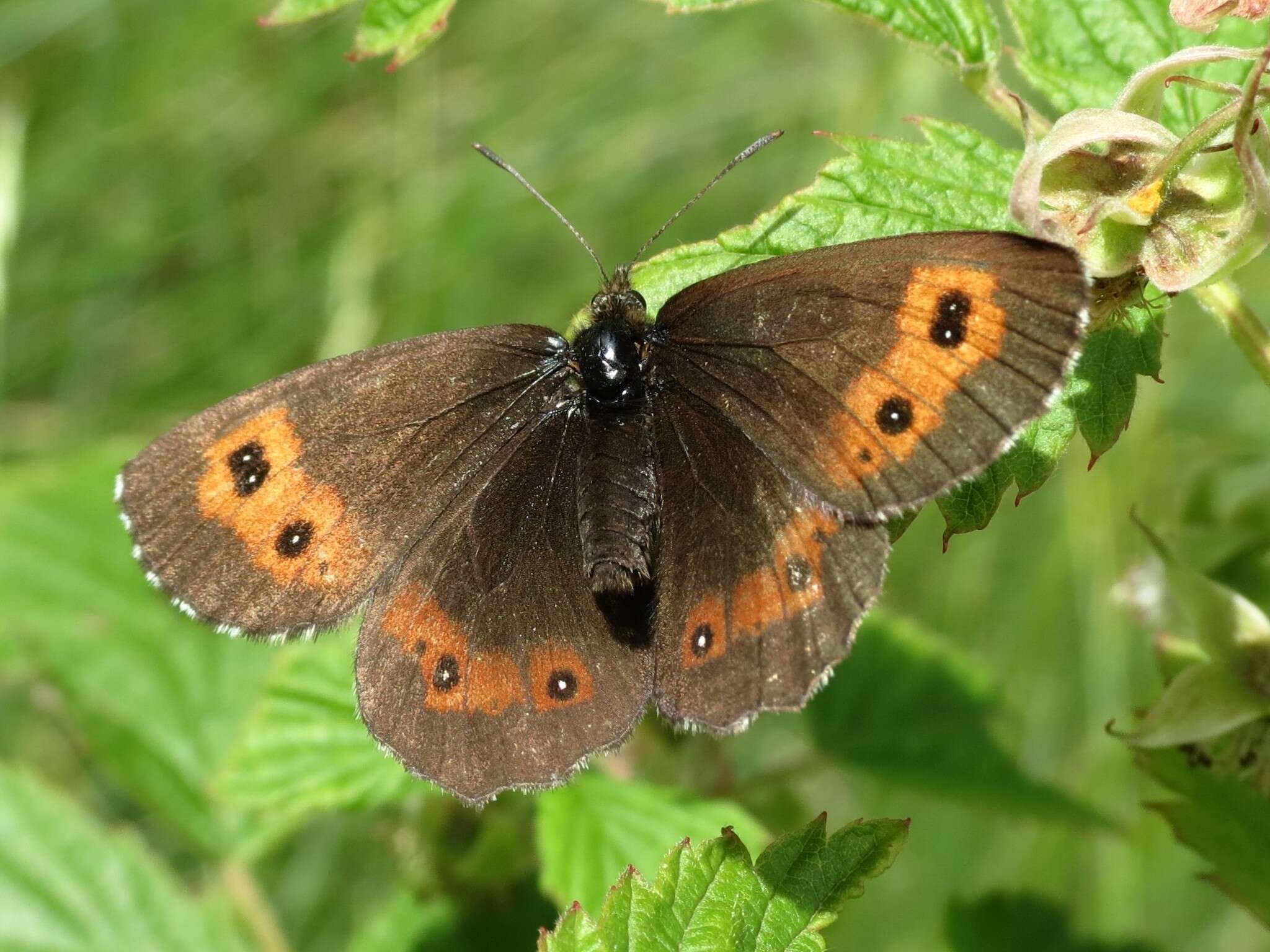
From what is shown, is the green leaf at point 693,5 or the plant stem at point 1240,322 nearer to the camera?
the plant stem at point 1240,322

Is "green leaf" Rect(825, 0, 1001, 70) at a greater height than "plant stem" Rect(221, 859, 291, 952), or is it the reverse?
"green leaf" Rect(825, 0, 1001, 70)

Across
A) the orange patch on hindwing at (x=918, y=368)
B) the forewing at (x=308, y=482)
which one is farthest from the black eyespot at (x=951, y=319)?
the forewing at (x=308, y=482)

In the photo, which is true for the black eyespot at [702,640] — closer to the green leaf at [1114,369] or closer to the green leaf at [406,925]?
the green leaf at [1114,369]

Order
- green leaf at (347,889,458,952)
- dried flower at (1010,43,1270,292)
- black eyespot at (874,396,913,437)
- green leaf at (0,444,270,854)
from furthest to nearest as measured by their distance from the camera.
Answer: green leaf at (0,444,270,854)
green leaf at (347,889,458,952)
black eyespot at (874,396,913,437)
dried flower at (1010,43,1270,292)

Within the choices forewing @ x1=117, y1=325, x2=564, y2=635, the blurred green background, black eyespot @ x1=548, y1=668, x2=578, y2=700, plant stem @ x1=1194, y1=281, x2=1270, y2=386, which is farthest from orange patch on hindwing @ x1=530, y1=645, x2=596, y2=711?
the blurred green background

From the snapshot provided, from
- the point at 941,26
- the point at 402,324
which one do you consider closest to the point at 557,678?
the point at 941,26

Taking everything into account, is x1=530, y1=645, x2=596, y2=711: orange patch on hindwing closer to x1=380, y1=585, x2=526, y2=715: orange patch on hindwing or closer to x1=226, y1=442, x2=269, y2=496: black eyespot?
x1=380, y1=585, x2=526, y2=715: orange patch on hindwing
